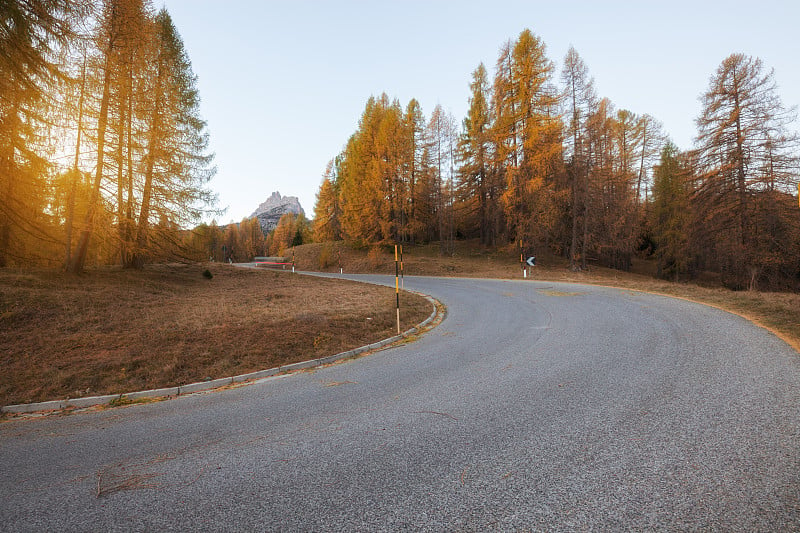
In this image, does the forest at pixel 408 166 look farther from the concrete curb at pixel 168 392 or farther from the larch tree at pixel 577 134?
the concrete curb at pixel 168 392

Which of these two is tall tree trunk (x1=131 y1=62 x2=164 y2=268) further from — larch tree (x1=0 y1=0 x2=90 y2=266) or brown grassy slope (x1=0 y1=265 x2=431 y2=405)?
larch tree (x1=0 y1=0 x2=90 y2=266)

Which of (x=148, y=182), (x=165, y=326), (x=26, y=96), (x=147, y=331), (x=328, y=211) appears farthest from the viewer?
(x=328, y=211)

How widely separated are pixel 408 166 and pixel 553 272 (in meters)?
15.2

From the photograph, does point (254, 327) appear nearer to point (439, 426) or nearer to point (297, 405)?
point (297, 405)

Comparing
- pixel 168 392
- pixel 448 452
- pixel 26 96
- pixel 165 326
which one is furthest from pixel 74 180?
pixel 448 452

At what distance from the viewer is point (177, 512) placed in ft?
7.36

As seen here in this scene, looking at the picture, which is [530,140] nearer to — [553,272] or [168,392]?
[553,272]

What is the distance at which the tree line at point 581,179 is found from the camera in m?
17.6

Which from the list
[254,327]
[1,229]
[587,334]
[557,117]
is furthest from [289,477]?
[557,117]

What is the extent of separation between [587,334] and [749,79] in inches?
858

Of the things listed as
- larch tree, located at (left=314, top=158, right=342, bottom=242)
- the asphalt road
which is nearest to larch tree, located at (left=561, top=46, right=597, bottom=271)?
the asphalt road

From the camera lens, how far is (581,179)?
74.5ft

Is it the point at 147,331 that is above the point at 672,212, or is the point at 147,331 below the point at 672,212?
below

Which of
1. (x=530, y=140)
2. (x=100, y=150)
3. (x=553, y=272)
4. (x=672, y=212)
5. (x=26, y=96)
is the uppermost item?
(x=530, y=140)
